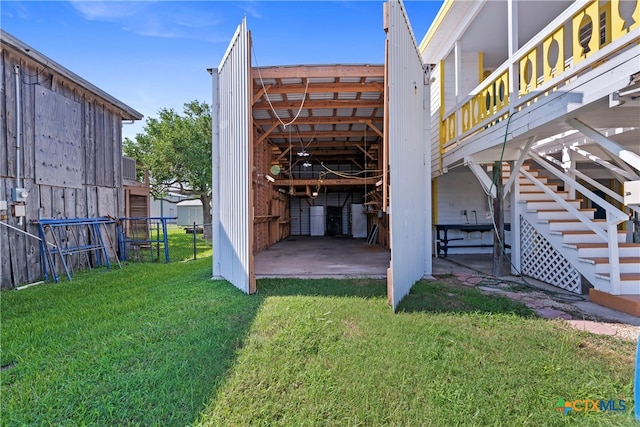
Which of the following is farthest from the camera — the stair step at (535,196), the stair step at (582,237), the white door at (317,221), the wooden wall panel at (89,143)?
the white door at (317,221)

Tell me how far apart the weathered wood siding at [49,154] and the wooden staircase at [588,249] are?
8.87 m

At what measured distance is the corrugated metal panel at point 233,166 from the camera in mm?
4391

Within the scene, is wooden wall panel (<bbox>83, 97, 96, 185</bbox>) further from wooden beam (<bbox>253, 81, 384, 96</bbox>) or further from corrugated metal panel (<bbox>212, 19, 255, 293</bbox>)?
wooden beam (<bbox>253, 81, 384, 96</bbox>)

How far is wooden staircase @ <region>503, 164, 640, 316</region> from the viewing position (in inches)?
147

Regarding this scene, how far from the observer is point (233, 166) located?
4.75 m

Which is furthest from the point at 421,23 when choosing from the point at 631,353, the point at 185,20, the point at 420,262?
the point at 631,353

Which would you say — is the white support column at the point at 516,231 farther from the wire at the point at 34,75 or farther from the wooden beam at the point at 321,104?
the wire at the point at 34,75

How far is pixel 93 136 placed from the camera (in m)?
7.25

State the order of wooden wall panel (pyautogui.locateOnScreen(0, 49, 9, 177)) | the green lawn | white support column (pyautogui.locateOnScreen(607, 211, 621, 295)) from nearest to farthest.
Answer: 1. the green lawn
2. white support column (pyautogui.locateOnScreen(607, 211, 621, 295))
3. wooden wall panel (pyautogui.locateOnScreen(0, 49, 9, 177))

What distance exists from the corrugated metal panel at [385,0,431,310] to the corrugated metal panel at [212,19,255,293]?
6.64ft

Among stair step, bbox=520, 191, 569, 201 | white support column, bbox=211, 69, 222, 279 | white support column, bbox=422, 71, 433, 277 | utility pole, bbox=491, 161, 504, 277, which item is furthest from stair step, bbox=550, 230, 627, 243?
white support column, bbox=211, 69, 222, 279

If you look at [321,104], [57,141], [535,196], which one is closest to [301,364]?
[535,196]

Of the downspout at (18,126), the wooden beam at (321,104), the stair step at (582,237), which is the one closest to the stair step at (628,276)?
the stair step at (582,237)

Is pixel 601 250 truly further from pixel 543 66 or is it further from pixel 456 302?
pixel 543 66
